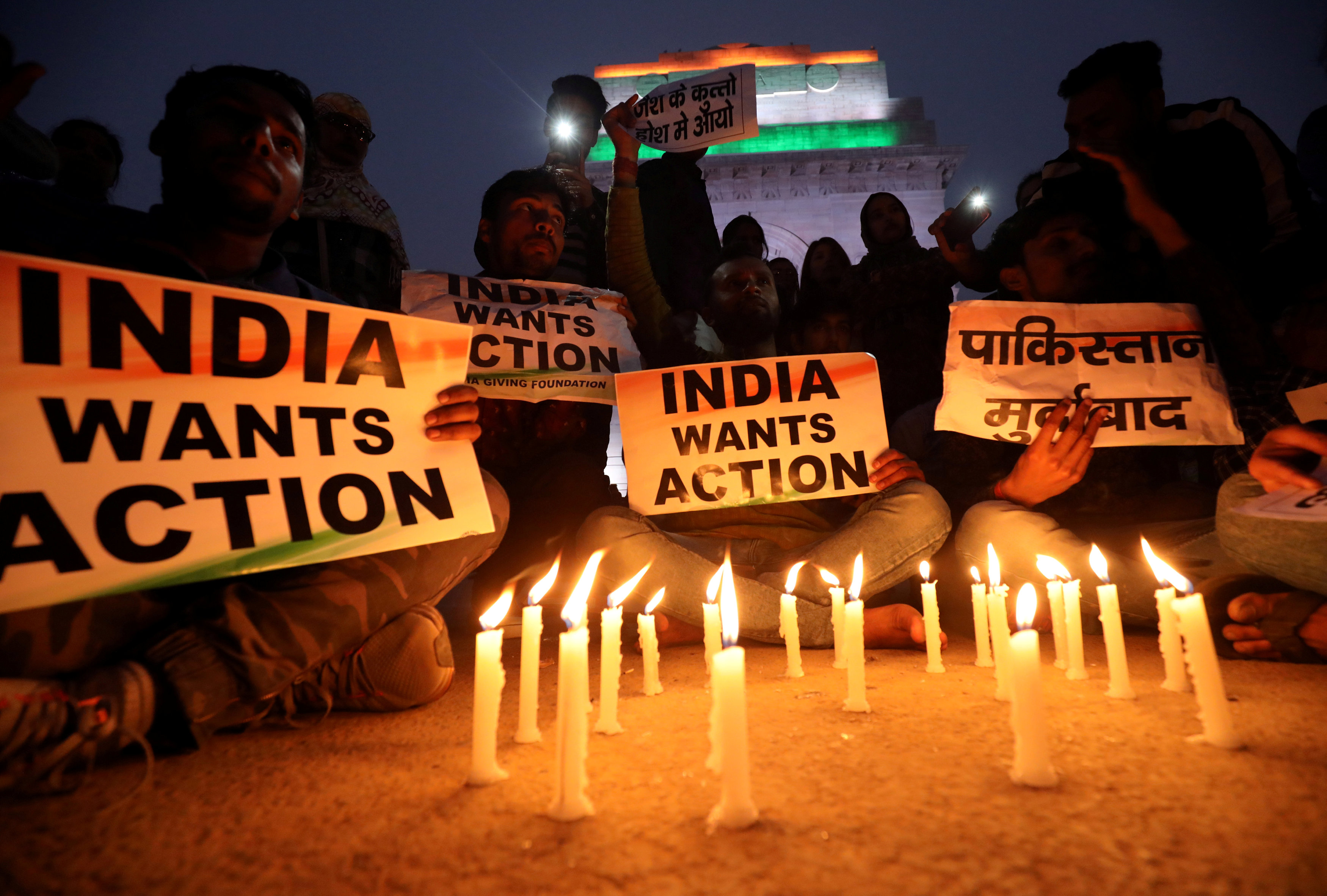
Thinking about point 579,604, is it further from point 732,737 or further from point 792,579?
point 792,579

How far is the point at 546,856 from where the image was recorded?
1.07m

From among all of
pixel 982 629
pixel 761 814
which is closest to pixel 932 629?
pixel 982 629

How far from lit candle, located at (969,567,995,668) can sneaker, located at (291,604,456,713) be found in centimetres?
185

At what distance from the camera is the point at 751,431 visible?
117 inches

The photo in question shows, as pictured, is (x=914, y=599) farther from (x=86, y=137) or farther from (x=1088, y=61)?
(x=86, y=137)

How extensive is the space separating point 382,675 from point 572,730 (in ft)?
3.24

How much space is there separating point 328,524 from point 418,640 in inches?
17.2

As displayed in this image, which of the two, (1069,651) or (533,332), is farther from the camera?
(533,332)

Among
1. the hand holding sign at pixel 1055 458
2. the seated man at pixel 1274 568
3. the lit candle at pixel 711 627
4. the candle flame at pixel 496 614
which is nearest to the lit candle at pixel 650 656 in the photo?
the lit candle at pixel 711 627

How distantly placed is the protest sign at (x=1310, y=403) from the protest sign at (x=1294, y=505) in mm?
577

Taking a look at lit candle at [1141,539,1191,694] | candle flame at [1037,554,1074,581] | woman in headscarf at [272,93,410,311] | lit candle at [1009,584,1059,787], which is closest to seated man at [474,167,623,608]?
woman in headscarf at [272,93,410,311]

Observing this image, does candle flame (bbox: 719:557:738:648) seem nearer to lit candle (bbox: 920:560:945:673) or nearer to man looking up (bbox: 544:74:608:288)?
lit candle (bbox: 920:560:945:673)

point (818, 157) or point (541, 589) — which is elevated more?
point (818, 157)

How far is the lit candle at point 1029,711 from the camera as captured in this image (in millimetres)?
1185
